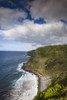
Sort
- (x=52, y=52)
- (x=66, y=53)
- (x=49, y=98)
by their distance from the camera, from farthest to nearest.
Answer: (x=52, y=52)
(x=66, y=53)
(x=49, y=98)

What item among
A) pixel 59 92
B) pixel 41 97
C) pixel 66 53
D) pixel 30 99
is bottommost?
pixel 30 99

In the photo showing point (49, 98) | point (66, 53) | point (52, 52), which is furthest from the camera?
point (52, 52)

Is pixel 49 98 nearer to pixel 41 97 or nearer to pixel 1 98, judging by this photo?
pixel 41 97

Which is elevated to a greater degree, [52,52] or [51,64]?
[52,52]

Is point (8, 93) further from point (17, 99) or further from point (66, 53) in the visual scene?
point (66, 53)

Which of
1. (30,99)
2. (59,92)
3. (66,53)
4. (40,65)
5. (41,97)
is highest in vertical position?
(66,53)

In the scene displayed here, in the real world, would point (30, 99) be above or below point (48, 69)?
below

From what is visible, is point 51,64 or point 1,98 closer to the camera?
point 1,98

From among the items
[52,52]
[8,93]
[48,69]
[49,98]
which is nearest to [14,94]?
[8,93]

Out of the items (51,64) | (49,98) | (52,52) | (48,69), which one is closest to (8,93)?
(49,98)
